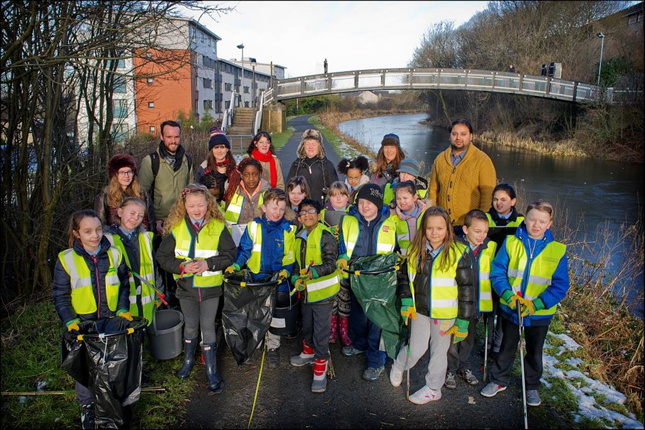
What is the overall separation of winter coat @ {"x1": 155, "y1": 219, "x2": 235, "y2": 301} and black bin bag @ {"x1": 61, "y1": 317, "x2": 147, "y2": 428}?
636 millimetres

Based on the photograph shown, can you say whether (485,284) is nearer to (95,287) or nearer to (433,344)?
(433,344)

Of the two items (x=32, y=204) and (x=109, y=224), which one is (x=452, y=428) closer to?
(x=109, y=224)

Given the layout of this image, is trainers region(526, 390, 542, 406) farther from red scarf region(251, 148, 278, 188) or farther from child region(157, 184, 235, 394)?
red scarf region(251, 148, 278, 188)

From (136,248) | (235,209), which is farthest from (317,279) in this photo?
(136,248)

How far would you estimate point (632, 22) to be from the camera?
3925 centimetres

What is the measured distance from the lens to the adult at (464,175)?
4691 mm

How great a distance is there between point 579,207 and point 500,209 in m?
11.9

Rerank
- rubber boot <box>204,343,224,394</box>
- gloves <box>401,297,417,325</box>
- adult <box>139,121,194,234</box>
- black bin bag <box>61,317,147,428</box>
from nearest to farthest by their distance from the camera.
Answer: black bin bag <box>61,317,147,428</box> → gloves <box>401,297,417,325</box> → rubber boot <box>204,343,224,394</box> → adult <box>139,121,194,234</box>

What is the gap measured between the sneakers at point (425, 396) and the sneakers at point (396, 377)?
23 centimetres

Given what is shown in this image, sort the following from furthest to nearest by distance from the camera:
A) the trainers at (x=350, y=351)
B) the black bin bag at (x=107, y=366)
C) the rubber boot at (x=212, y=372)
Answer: the trainers at (x=350, y=351), the rubber boot at (x=212, y=372), the black bin bag at (x=107, y=366)

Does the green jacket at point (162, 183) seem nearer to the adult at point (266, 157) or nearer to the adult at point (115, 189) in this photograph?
the adult at point (115, 189)

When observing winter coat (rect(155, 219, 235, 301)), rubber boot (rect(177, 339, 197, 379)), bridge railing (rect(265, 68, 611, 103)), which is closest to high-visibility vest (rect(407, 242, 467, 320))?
winter coat (rect(155, 219, 235, 301))

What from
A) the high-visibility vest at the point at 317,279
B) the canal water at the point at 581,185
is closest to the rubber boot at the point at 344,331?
the high-visibility vest at the point at 317,279

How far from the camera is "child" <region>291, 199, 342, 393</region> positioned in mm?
3865
